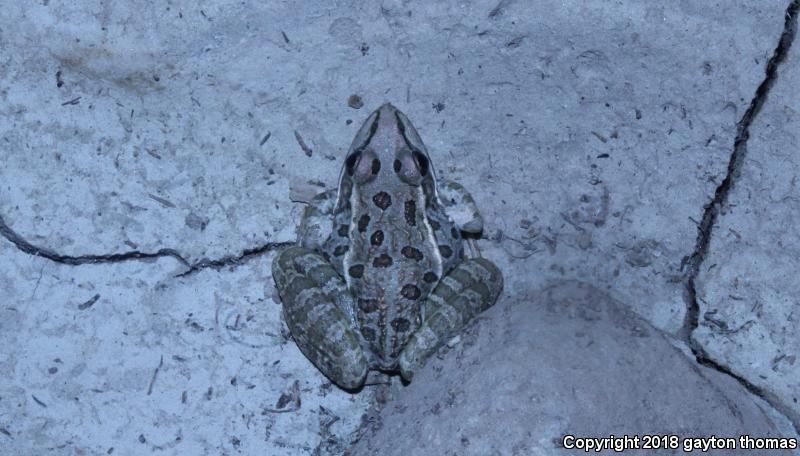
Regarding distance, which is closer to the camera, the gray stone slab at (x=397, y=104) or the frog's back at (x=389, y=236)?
the frog's back at (x=389, y=236)

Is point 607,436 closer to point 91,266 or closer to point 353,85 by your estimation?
point 353,85

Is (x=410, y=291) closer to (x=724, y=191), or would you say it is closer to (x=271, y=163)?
(x=271, y=163)

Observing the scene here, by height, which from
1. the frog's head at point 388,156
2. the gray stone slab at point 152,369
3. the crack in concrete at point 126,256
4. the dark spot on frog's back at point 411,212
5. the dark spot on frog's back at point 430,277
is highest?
the frog's head at point 388,156

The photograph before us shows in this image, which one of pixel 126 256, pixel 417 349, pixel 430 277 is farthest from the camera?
pixel 126 256

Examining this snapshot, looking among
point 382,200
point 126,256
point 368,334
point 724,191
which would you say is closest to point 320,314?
point 368,334

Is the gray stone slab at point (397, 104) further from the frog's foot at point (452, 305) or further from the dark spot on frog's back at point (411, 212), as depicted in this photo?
the dark spot on frog's back at point (411, 212)

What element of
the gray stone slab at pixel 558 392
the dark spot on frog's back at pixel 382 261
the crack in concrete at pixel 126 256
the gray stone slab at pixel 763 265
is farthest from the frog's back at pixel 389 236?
the gray stone slab at pixel 763 265
